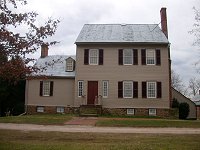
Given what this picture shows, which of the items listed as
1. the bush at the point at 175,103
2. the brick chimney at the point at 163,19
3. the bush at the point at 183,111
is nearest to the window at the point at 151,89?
the bush at the point at 175,103

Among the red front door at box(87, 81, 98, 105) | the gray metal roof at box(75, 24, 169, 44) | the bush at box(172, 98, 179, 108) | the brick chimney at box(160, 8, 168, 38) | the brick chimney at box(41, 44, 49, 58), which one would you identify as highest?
the brick chimney at box(160, 8, 168, 38)

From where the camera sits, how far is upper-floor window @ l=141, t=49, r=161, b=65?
95.7 ft

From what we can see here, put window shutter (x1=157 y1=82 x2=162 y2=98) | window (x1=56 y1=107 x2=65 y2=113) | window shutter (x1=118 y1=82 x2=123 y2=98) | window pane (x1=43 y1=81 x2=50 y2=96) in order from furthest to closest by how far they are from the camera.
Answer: window pane (x1=43 y1=81 x2=50 y2=96) < window (x1=56 y1=107 x2=65 y2=113) < window shutter (x1=118 y1=82 x2=123 y2=98) < window shutter (x1=157 y1=82 x2=162 y2=98)

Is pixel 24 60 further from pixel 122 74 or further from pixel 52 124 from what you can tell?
pixel 122 74

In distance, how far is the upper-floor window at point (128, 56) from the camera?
1151 inches

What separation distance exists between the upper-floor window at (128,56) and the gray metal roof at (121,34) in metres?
0.94

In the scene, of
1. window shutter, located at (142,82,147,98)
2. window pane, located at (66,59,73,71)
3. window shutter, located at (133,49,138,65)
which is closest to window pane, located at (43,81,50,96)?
window pane, located at (66,59,73,71)

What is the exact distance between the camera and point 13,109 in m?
33.4

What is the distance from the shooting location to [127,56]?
29.4 metres

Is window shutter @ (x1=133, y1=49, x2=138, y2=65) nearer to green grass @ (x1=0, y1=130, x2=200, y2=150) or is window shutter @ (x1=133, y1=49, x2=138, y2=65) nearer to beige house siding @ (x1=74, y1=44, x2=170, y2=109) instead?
beige house siding @ (x1=74, y1=44, x2=170, y2=109)

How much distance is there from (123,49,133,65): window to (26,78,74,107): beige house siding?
221 inches

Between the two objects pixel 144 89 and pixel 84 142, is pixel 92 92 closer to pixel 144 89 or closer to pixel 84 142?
pixel 144 89

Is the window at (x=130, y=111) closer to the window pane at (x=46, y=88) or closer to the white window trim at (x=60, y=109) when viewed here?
the white window trim at (x=60, y=109)

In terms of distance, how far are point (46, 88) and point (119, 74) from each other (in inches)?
296
